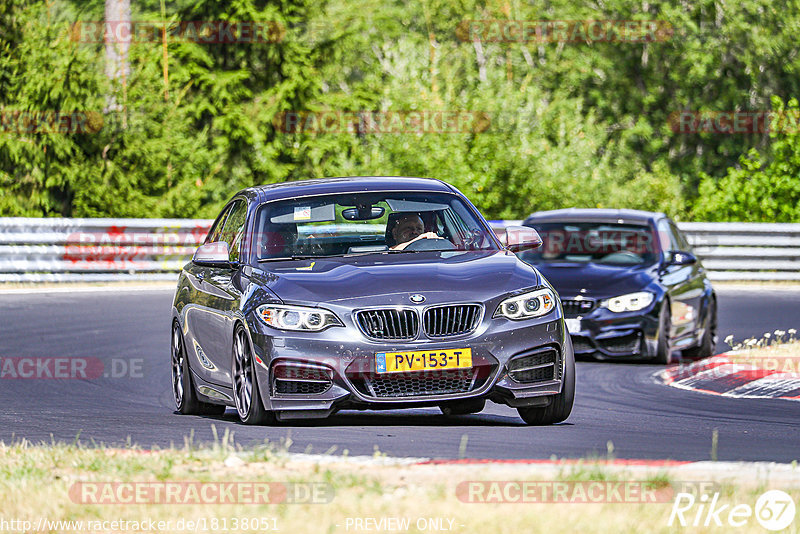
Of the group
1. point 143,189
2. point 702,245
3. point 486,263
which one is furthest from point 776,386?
point 143,189

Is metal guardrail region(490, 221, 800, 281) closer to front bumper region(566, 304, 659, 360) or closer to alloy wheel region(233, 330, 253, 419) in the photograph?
front bumper region(566, 304, 659, 360)

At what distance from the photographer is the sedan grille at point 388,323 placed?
29.5ft

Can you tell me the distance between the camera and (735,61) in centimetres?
5659

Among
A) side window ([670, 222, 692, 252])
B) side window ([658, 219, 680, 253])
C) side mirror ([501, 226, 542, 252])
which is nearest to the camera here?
side mirror ([501, 226, 542, 252])

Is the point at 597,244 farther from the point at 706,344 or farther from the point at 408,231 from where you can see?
the point at 408,231

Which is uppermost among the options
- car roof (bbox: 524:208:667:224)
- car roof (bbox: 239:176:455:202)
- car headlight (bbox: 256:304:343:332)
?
car roof (bbox: 239:176:455:202)

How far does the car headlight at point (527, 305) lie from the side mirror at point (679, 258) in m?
7.01

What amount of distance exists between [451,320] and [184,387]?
2930mm

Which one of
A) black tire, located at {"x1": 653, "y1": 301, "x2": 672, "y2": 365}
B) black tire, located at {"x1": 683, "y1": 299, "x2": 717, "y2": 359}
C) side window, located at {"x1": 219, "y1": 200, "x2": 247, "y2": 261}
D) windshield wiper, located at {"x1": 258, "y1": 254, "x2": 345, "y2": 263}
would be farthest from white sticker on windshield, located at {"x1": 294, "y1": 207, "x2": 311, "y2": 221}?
black tire, located at {"x1": 683, "y1": 299, "x2": 717, "y2": 359}

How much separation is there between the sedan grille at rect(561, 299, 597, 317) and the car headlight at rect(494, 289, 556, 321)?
19.7 feet

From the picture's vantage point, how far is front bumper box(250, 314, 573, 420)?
8.93 meters

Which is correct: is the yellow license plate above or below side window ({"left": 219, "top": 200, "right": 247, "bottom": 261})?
below

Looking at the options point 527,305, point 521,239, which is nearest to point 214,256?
point 521,239

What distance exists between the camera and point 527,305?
9203 millimetres
